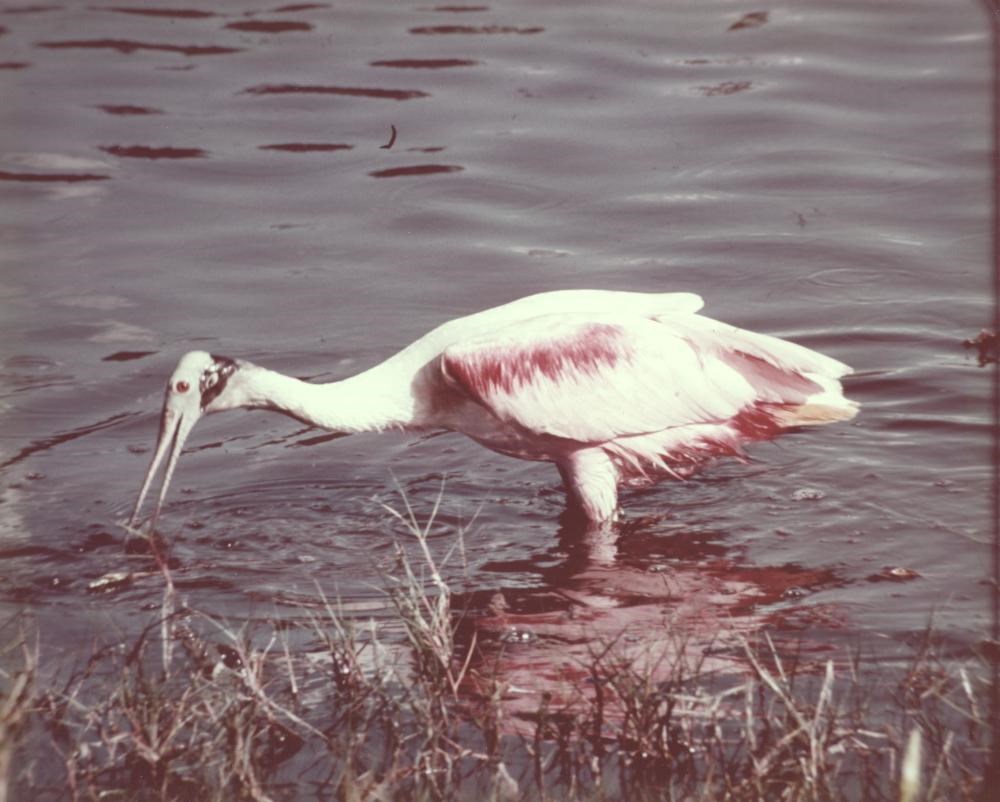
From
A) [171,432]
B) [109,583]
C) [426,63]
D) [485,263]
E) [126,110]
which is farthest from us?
[426,63]

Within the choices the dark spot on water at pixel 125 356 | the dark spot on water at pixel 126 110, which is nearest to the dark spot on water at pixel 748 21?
the dark spot on water at pixel 126 110

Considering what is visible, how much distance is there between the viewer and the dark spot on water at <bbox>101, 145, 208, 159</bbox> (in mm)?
11219

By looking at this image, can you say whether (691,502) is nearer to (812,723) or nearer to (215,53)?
(812,723)

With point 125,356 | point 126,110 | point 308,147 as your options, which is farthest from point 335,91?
point 125,356

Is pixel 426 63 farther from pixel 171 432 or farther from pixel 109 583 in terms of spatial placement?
pixel 109 583

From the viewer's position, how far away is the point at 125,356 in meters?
8.78

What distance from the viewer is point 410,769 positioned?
4.45m

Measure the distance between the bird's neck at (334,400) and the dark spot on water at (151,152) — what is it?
4.80 m

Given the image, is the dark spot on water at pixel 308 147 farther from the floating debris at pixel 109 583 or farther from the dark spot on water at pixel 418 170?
the floating debris at pixel 109 583

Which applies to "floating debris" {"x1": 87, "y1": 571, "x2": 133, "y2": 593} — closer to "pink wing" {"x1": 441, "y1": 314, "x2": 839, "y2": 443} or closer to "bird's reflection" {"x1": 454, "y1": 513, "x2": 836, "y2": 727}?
"bird's reflection" {"x1": 454, "y1": 513, "x2": 836, "y2": 727}

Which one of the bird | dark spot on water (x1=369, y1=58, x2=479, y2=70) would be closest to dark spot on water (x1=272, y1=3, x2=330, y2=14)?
dark spot on water (x1=369, y1=58, x2=479, y2=70)

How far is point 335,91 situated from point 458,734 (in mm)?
7919

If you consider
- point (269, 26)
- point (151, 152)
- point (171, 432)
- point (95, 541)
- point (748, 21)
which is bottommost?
point (95, 541)

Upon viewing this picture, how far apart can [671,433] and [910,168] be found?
4303mm
